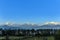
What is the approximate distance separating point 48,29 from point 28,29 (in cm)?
527

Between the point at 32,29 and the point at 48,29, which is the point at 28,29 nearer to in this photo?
the point at 32,29

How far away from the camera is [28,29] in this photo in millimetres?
44938

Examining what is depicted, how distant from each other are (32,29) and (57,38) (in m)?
26.1

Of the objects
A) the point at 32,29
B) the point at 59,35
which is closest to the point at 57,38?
the point at 59,35

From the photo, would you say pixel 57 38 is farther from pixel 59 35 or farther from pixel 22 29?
pixel 22 29

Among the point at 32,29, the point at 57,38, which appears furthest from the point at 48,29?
the point at 57,38

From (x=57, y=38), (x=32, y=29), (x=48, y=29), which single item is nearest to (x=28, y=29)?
(x=32, y=29)

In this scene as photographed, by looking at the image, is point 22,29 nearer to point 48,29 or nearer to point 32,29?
point 32,29

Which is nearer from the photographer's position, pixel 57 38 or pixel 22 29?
pixel 57 38

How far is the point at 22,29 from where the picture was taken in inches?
1793

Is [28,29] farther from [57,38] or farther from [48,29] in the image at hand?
[57,38]

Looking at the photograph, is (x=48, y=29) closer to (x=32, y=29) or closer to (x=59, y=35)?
(x=32, y=29)

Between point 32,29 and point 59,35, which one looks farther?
point 32,29

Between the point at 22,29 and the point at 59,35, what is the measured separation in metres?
27.3
